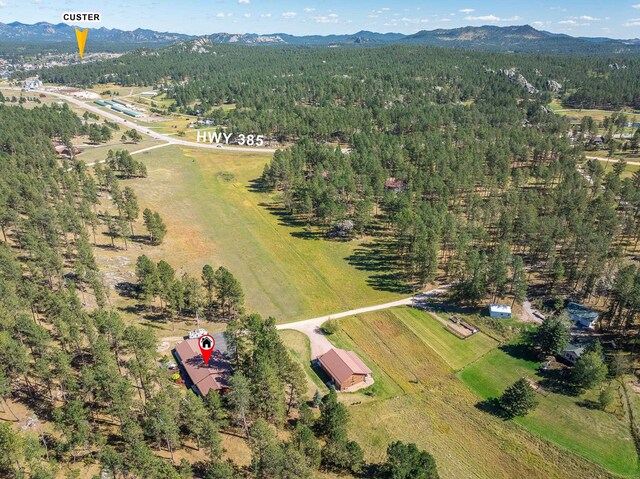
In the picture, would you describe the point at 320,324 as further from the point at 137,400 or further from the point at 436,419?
the point at 137,400

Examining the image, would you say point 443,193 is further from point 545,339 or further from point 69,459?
point 69,459

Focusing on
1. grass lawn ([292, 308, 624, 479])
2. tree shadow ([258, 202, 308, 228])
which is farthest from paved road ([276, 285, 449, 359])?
tree shadow ([258, 202, 308, 228])

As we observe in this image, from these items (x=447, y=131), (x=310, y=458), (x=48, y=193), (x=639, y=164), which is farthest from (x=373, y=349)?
(x=639, y=164)

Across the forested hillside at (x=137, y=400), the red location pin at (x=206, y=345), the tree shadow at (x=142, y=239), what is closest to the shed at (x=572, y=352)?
the forested hillside at (x=137, y=400)

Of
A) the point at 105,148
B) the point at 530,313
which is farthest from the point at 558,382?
the point at 105,148

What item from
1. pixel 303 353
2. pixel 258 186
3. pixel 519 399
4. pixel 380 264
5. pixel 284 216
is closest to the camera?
pixel 519 399

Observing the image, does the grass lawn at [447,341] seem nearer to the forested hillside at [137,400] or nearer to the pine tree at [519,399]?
the pine tree at [519,399]
